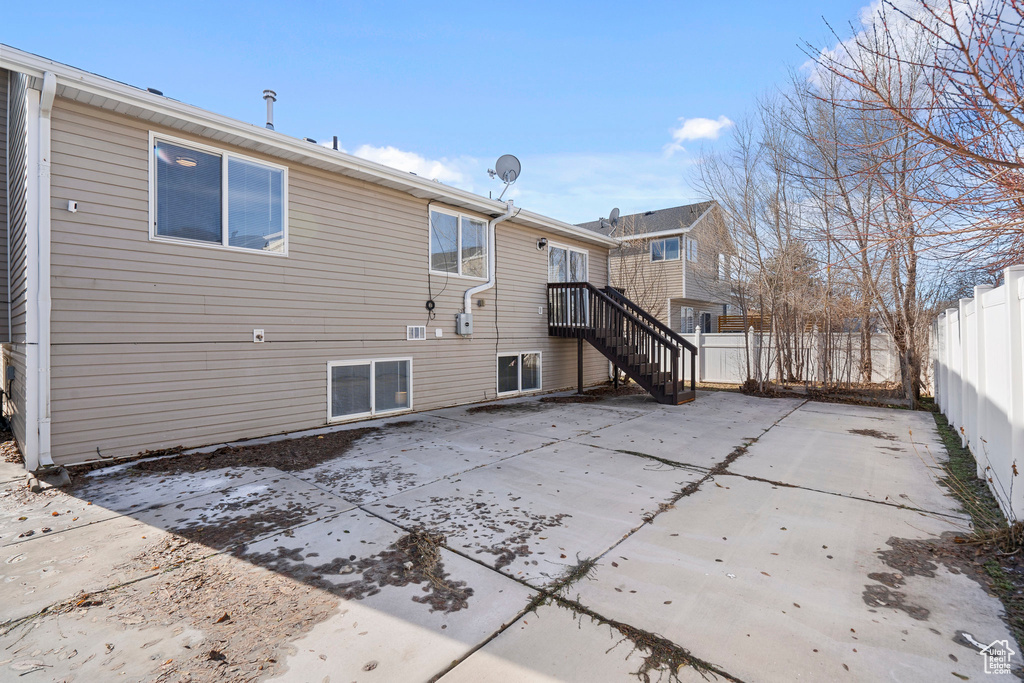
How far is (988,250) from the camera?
3.38m

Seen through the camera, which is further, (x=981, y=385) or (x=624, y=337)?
(x=624, y=337)

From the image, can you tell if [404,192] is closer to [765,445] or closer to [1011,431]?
[765,445]

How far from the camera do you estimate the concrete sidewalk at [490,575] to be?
6.03ft

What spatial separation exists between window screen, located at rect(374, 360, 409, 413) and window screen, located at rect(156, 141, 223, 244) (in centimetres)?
275

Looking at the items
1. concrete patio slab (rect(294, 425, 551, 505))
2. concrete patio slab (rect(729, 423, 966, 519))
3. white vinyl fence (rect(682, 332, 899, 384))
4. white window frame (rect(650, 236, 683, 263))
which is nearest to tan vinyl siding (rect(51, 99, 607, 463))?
concrete patio slab (rect(294, 425, 551, 505))

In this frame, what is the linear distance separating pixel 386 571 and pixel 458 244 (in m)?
6.44

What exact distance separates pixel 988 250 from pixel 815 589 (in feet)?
9.53

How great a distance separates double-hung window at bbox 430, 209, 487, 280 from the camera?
7.84m

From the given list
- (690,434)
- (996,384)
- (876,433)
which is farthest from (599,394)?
(996,384)

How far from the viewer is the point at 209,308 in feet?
17.3

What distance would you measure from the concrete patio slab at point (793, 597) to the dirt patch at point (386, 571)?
0.70m

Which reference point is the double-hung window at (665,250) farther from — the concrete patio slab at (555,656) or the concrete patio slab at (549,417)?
the concrete patio slab at (555,656)

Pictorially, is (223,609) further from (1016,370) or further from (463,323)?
(463,323)

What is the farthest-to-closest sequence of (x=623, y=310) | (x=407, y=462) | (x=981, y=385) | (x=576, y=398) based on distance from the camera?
1. (x=576, y=398)
2. (x=623, y=310)
3. (x=407, y=462)
4. (x=981, y=385)
